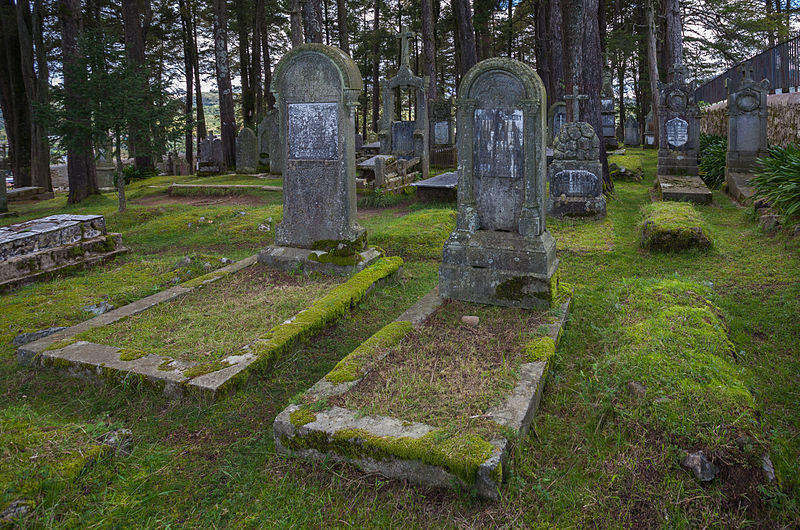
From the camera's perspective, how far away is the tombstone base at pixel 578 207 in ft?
31.5

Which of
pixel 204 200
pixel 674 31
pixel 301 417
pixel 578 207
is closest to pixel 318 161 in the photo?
pixel 301 417

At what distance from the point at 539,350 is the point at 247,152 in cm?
1588

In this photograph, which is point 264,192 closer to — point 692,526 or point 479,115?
point 479,115

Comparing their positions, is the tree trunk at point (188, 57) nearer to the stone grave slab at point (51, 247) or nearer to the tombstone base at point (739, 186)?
the stone grave slab at point (51, 247)

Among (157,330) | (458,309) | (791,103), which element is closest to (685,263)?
(458,309)

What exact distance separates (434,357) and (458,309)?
1133 mm

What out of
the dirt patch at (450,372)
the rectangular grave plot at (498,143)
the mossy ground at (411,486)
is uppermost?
the rectangular grave plot at (498,143)

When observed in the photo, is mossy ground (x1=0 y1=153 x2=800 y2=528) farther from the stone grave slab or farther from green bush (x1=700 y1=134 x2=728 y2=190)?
green bush (x1=700 y1=134 x2=728 y2=190)

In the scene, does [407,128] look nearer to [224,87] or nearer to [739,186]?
[224,87]

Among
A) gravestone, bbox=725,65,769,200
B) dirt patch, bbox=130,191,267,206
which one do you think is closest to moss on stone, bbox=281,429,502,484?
dirt patch, bbox=130,191,267,206

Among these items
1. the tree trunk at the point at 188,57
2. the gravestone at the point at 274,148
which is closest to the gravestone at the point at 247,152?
the gravestone at the point at 274,148

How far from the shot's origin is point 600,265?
6.88 m

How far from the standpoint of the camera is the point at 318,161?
256 inches

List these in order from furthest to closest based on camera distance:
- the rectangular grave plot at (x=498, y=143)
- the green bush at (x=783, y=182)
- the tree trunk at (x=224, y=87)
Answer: the tree trunk at (x=224, y=87), the green bush at (x=783, y=182), the rectangular grave plot at (x=498, y=143)
